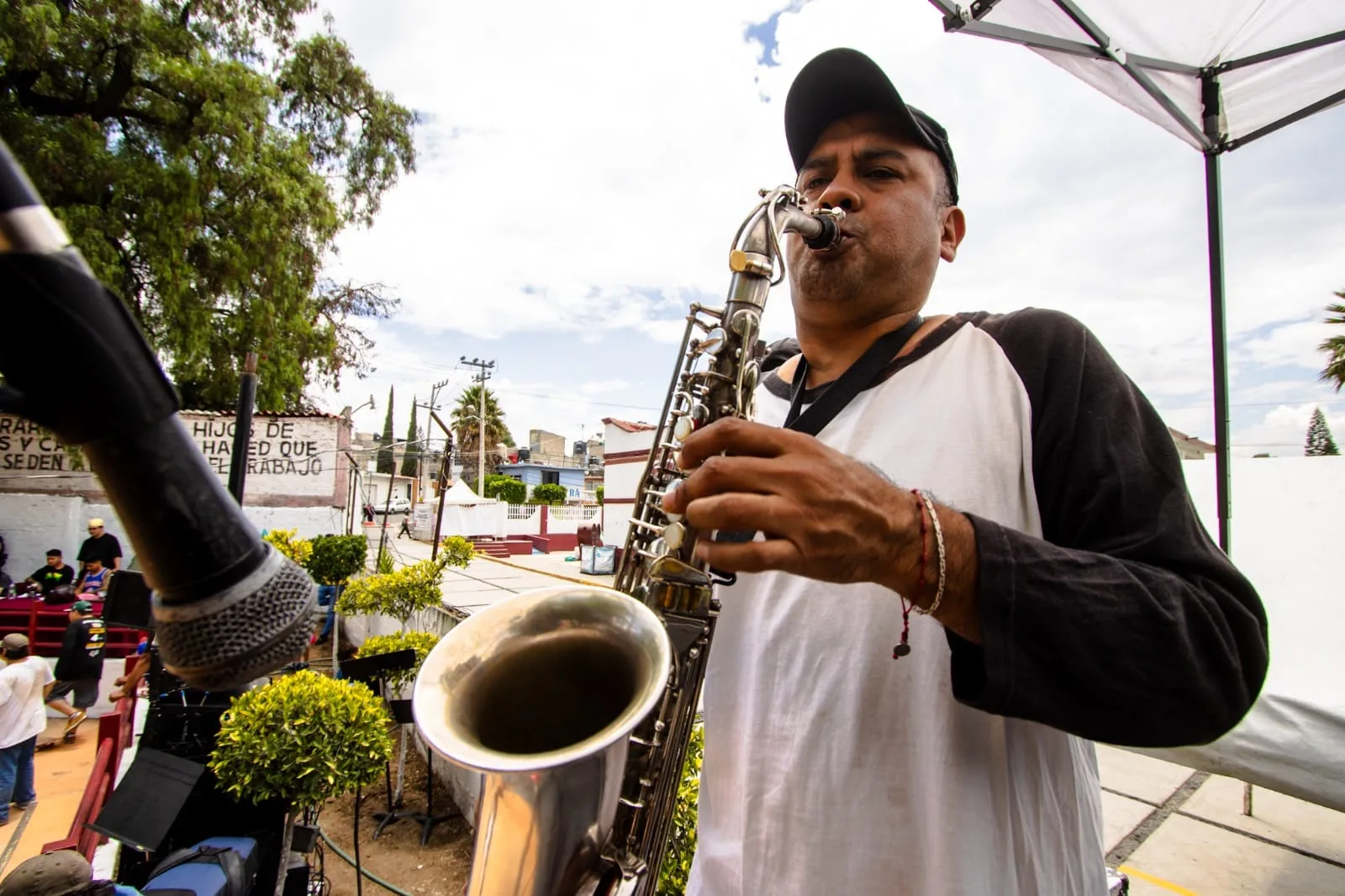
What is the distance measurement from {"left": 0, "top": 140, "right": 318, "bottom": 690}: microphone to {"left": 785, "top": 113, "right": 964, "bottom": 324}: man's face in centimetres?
138

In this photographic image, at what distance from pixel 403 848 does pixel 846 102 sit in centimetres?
727

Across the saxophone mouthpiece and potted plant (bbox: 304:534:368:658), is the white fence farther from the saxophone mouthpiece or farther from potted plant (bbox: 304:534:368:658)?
the saxophone mouthpiece

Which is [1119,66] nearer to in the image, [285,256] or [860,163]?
[860,163]

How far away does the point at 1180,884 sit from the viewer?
448cm

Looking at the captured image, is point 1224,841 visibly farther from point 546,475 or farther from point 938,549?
point 546,475

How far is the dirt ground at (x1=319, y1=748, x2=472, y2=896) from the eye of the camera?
5.84 m

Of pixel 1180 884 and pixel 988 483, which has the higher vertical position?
pixel 988 483

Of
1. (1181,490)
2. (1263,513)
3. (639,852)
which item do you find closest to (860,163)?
(1181,490)

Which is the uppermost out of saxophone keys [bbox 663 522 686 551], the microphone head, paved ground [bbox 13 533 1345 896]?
saxophone keys [bbox 663 522 686 551]

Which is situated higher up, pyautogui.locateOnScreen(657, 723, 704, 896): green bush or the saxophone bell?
the saxophone bell

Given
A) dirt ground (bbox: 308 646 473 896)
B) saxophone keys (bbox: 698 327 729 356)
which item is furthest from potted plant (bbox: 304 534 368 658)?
saxophone keys (bbox: 698 327 729 356)

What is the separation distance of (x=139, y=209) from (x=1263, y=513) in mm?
16556

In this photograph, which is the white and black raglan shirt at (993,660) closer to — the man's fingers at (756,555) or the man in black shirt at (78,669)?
the man's fingers at (756,555)

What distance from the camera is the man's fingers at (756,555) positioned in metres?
0.96
